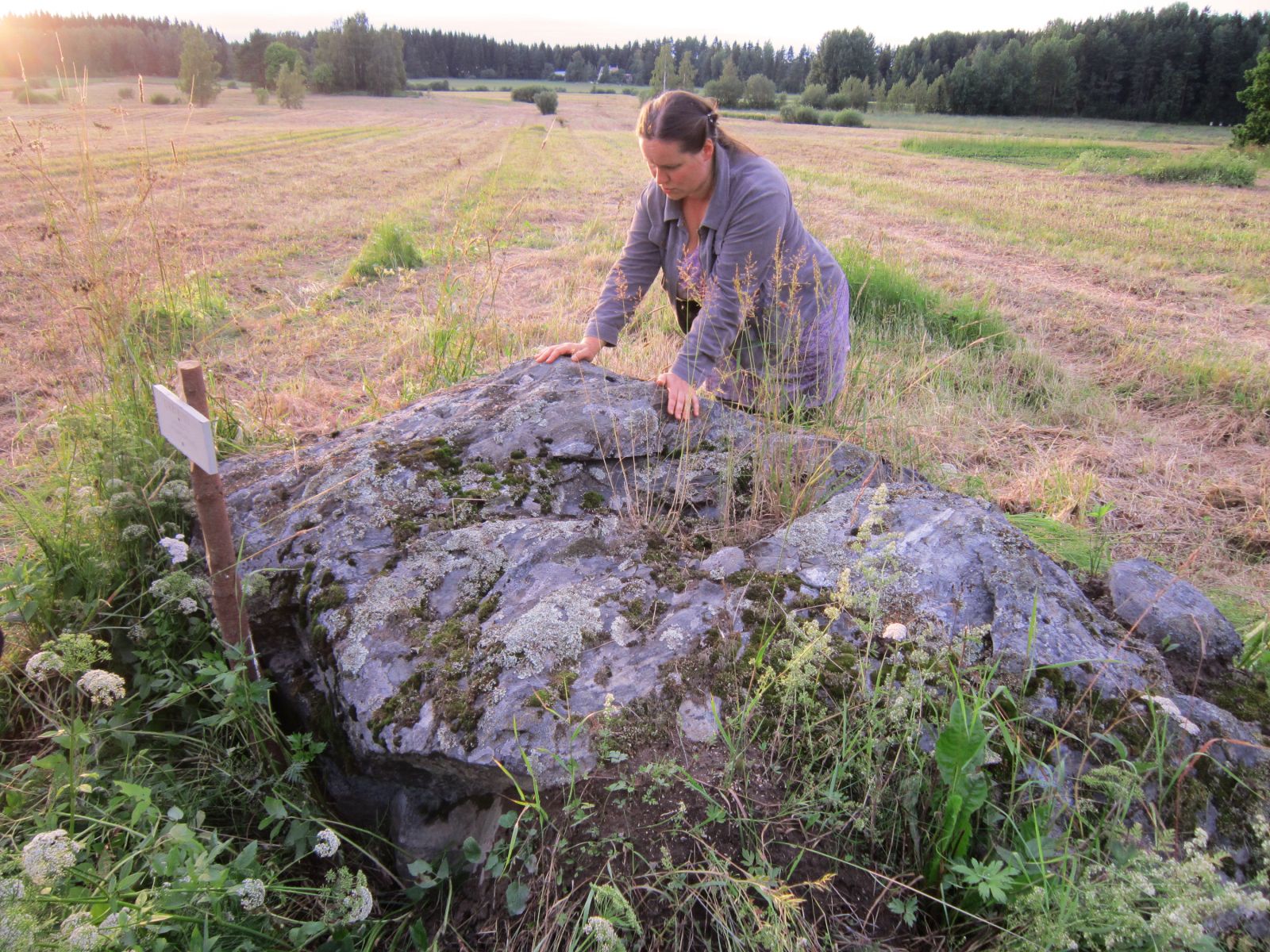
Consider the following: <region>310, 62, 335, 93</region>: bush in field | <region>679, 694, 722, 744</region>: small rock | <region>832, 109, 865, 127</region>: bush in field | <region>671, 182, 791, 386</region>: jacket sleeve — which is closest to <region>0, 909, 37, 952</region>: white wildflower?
<region>679, 694, 722, 744</region>: small rock

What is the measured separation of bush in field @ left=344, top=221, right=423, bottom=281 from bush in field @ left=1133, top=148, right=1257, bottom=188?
19.2 meters

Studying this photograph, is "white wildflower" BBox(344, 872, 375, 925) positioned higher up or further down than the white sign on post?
further down

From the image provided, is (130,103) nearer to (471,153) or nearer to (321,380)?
(471,153)

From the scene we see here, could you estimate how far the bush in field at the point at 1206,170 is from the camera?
58.5 ft

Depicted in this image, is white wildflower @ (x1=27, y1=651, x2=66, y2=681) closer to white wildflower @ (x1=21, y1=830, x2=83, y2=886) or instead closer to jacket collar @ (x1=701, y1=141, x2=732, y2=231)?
white wildflower @ (x1=21, y1=830, x2=83, y2=886)

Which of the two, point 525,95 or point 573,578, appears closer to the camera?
point 573,578

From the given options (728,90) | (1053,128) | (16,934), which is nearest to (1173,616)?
(16,934)

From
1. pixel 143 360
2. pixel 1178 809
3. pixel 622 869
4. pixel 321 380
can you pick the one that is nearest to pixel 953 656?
pixel 1178 809

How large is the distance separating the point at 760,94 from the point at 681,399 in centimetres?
6413

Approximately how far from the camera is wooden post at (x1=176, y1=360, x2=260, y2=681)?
190cm

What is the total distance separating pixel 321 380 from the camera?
523 centimetres

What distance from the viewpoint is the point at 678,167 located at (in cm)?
310

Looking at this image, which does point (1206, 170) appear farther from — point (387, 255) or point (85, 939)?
point (85, 939)

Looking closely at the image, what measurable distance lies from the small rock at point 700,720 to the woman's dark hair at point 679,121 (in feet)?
7.51
